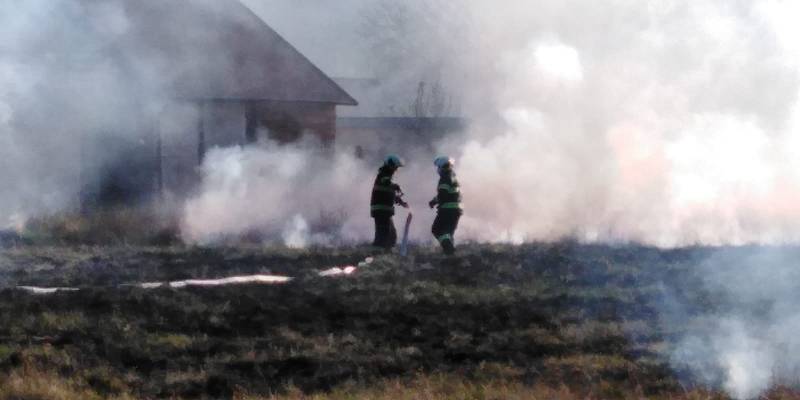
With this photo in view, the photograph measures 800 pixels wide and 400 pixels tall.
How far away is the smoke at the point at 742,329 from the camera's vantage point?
8.32 metres

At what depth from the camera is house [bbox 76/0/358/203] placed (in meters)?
20.1

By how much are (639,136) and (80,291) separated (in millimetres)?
11448

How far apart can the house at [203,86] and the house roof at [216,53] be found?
2 centimetres

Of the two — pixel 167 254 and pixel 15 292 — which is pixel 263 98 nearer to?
pixel 167 254

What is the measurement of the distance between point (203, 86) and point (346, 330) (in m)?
12.5

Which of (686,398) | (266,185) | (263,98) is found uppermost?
(263,98)

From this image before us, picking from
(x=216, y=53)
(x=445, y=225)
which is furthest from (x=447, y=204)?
(x=216, y=53)

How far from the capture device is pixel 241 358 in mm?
8766

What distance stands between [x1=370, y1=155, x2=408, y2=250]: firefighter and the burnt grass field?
1.43 metres

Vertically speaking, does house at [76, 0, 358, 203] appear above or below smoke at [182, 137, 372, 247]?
above

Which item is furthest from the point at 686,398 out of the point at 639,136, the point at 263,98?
the point at 263,98

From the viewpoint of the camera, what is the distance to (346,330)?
9883mm

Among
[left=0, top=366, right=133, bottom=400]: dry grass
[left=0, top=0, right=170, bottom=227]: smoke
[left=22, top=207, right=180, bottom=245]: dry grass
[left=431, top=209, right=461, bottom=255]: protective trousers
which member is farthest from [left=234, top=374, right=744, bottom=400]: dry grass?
[left=0, top=0, right=170, bottom=227]: smoke

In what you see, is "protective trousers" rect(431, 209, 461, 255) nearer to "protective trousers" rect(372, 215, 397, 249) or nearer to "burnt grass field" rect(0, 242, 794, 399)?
"protective trousers" rect(372, 215, 397, 249)
